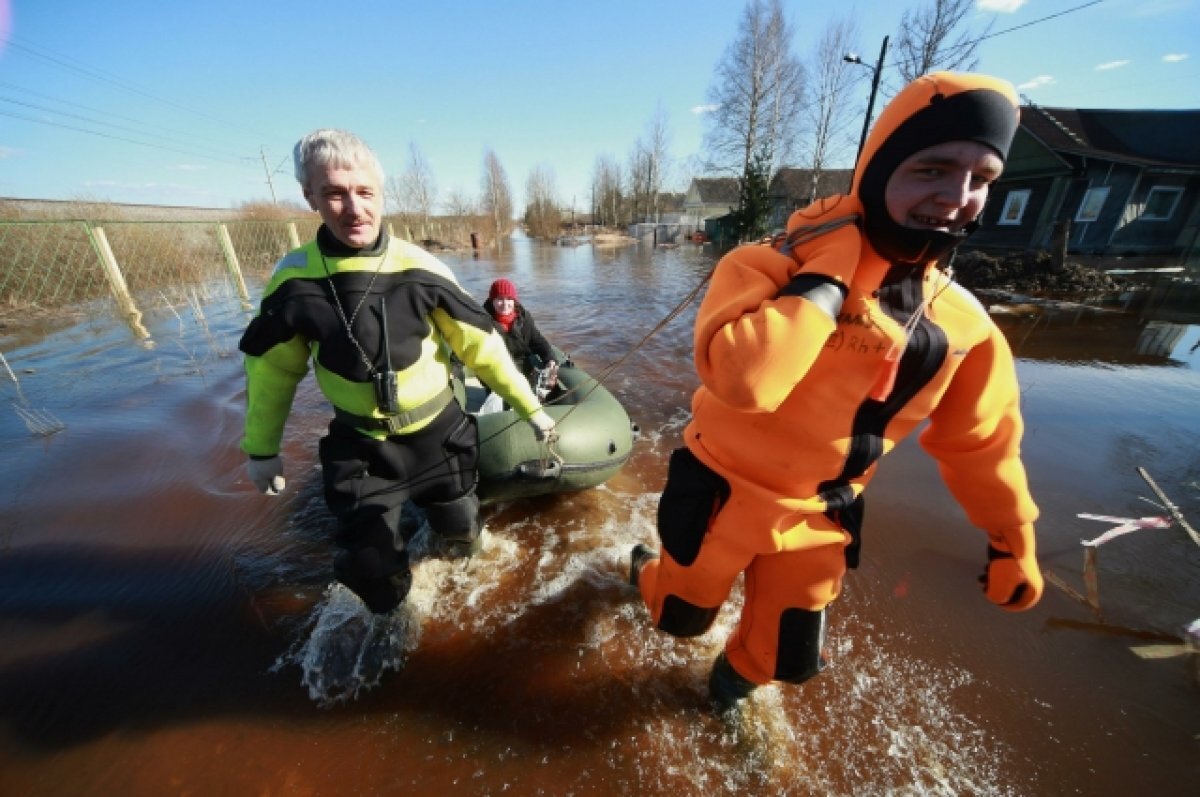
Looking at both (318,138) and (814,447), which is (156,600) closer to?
(318,138)

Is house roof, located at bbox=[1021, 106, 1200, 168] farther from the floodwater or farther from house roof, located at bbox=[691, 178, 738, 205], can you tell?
house roof, located at bbox=[691, 178, 738, 205]

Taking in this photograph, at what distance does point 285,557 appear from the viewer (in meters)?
2.91

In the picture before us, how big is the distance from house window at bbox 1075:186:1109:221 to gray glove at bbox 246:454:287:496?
74.7ft

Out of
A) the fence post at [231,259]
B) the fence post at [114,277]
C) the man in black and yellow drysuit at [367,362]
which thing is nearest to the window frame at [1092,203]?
the man in black and yellow drysuit at [367,362]

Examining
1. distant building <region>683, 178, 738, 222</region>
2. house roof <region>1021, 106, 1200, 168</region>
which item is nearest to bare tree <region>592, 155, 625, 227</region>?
distant building <region>683, 178, 738, 222</region>

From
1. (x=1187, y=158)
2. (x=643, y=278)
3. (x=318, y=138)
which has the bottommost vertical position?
(x=643, y=278)

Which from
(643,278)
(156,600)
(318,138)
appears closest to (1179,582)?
(318,138)

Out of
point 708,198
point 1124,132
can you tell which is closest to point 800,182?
point 708,198

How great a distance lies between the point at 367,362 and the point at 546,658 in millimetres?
1659

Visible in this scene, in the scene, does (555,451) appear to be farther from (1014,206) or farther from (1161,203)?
(1161,203)

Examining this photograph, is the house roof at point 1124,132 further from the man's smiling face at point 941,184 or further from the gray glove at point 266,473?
the gray glove at point 266,473

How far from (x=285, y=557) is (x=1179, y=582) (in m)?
5.41

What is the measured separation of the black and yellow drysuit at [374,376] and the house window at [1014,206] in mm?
21616

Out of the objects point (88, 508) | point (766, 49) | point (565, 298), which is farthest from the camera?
point (766, 49)
